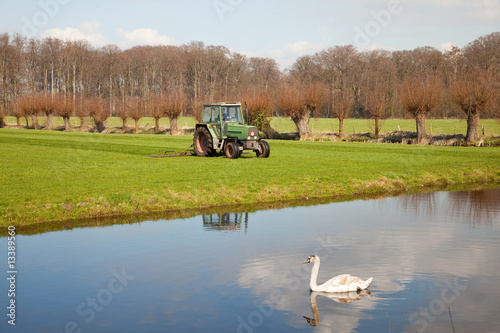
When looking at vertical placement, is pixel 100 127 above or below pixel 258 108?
below

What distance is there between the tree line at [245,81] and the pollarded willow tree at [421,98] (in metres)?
0.10

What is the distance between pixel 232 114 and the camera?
31.6m

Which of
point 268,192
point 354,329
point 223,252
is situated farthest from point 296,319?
point 268,192

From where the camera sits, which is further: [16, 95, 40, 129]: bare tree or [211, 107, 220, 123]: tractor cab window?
[16, 95, 40, 129]: bare tree

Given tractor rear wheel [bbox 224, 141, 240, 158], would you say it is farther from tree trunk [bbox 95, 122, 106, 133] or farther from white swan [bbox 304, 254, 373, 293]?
tree trunk [bbox 95, 122, 106, 133]

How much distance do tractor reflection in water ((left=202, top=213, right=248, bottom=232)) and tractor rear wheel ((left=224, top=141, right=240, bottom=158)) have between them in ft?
45.2

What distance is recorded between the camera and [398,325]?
786 centimetres

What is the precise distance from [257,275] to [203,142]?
76.3 ft

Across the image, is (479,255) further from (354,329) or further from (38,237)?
(38,237)

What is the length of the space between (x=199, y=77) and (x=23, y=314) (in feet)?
351

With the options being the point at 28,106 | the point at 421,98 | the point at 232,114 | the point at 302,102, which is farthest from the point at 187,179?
the point at 28,106

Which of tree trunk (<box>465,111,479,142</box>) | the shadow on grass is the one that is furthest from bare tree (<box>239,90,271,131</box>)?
the shadow on grass

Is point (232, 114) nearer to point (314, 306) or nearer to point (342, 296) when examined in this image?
point (342, 296)

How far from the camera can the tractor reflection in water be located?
14.9 meters
